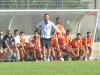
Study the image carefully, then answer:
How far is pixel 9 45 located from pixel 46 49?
217 centimetres

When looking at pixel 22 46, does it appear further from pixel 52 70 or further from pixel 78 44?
pixel 52 70

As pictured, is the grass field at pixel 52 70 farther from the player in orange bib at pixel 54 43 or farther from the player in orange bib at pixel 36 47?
the player in orange bib at pixel 54 43

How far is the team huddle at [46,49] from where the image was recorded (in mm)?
21562

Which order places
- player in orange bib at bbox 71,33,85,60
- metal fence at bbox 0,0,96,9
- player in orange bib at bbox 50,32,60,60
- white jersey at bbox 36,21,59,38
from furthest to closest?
metal fence at bbox 0,0,96,9
player in orange bib at bbox 71,33,85,60
player in orange bib at bbox 50,32,60,60
white jersey at bbox 36,21,59,38

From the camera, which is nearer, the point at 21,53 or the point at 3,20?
the point at 21,53

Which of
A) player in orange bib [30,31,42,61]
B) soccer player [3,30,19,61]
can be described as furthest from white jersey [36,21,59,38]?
soccer player [3,30,19,61]

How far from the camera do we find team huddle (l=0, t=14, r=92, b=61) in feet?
70.7

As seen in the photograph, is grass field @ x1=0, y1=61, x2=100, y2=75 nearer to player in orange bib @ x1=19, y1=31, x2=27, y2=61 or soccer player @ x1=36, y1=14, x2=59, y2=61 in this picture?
soccer player @ x1=36, y1=14, x2=59, y2=61

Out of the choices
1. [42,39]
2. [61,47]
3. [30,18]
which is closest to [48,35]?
[42,39]

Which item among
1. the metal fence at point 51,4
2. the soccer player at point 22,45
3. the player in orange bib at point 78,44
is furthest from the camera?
the metal fence at point 51,4

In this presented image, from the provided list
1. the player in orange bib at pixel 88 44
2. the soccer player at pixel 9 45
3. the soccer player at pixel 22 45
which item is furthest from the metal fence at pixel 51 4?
the soccer player at pixel 9 45

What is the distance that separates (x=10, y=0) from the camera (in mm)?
25578

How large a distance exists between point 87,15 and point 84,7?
1090mm

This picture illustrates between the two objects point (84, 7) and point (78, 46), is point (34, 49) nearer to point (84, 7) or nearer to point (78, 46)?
point (78, 46)
